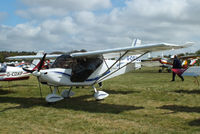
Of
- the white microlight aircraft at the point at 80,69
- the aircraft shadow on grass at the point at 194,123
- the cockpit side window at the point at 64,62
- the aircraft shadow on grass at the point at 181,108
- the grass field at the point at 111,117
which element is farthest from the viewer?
the cockpit side window at the point at 64,62

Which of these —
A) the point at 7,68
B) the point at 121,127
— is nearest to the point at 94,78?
the point at 121,127

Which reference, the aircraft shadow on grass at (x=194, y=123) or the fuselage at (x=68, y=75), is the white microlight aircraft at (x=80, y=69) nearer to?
the fuselage at (x=68, y=75)

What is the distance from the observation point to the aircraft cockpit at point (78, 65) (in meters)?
7.55

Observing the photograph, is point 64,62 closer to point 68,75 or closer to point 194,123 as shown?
point 68,75

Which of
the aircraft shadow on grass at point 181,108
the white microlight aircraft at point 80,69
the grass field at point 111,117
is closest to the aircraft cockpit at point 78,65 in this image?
the white microlight aircraft at point 80,69

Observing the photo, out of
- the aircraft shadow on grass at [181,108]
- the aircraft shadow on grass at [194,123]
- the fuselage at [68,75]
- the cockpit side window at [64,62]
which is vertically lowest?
the aircraft shadow on grass at [181,108]

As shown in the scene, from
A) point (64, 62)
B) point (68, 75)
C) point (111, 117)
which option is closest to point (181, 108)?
point (111, 117)

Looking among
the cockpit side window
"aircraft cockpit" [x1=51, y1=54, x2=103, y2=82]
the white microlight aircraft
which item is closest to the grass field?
the white microlight aircraft

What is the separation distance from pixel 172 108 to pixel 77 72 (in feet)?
11.9

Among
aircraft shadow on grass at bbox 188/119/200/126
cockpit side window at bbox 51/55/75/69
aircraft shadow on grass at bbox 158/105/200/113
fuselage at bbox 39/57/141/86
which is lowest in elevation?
aircraft shadow on grass at bbox 158/105/200/113

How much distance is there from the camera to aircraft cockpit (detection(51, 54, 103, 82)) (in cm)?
755

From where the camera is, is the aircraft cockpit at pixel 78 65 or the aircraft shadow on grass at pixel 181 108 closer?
the aircraft shadow on grass at pixel 181 108

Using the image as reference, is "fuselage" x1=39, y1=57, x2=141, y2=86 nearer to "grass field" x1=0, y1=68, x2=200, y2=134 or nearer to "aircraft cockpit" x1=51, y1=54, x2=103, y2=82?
"aircraft cockpit" x1=51, y1=54, x2=103, y2=82

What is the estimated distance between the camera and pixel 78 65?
25.5 feet
